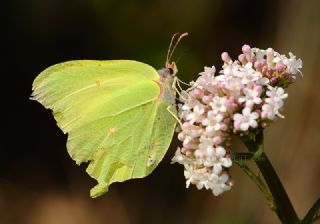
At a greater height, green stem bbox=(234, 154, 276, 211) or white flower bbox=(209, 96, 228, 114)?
white flower bbox=(209, 96, 228, 114)

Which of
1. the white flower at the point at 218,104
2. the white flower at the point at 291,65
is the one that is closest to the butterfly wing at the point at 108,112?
the white flower at the point at 218,104

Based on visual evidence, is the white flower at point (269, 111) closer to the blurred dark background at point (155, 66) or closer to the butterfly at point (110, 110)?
the butterfly at point (110, 110)

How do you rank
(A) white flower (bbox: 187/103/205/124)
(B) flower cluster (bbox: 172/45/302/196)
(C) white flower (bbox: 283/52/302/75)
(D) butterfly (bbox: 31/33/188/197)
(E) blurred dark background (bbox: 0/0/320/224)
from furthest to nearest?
(E) blurred dark background (bbox: 0/0/320/224) < (D) butterfly (bbox: 31/33/188/197) < (C) white flower (bbox: 283/52/302/75) < (A) white flower (bbox: 187/103/205/124) < (B) flower cluster (bbox: 172/45/302/196)

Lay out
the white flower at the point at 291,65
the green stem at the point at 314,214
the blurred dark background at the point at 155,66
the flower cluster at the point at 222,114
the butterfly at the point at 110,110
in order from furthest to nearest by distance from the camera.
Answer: the blurred dark background at the point at 155,66, the butterfly at the point at 110,110, the white flower at the point at 291,65, the flower cluster at the point at 222,114, the green stem at the point at 314,214

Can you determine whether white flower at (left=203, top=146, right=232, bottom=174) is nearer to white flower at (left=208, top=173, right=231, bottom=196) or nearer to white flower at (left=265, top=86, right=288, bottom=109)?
white flower at (left=208, top=173, right=231, bottom=196)

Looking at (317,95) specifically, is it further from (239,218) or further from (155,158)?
(155,158)

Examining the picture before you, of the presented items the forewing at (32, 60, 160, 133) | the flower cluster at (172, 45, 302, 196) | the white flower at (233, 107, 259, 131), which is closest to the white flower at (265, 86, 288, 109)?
the flower cluster at (172, 45, 302, 196)
